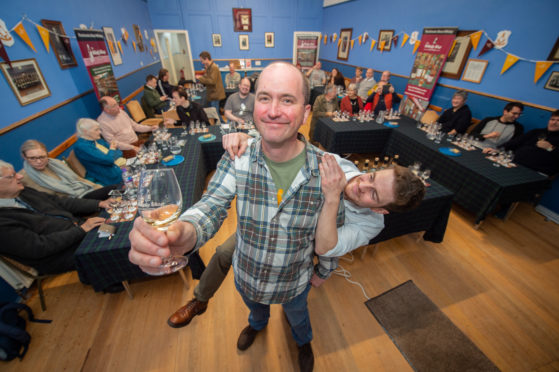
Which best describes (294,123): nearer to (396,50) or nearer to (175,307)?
(175,307)

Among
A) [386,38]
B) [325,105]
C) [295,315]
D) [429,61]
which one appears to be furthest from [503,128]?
[295,315]

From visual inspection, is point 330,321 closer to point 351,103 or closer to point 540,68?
point 351,103

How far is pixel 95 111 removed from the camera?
14.3ft

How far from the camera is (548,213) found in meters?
3.47

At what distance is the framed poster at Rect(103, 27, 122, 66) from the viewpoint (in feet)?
16.3

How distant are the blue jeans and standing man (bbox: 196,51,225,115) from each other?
18.8 ft

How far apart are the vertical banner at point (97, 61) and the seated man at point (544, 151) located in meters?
6.96

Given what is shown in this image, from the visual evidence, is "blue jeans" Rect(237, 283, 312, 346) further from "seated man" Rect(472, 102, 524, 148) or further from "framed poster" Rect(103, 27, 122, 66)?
"framed poster" Rect(103, 27, 122, 66)

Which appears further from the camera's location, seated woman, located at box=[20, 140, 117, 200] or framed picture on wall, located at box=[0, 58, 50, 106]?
framed picture on wall, located at box=[0, 58, 50, 106]

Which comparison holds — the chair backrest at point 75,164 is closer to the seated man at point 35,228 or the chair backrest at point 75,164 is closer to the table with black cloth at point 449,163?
the seated man at point 35,228

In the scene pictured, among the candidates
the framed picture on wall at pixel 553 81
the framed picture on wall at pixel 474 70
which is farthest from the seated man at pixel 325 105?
the framed picture on wall at pixel 553 81

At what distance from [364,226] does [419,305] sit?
159 cm

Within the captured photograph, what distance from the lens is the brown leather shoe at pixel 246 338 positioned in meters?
1.87

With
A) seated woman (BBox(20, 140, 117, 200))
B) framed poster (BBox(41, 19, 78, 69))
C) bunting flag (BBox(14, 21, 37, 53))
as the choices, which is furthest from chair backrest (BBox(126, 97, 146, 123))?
seated woman (BBox(20, 140, 117, 200))
